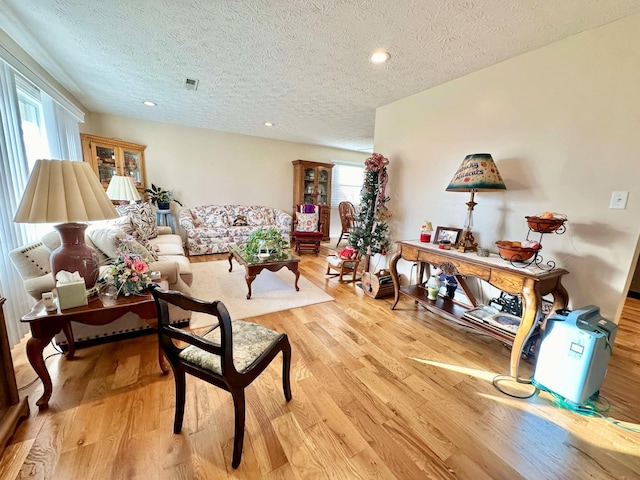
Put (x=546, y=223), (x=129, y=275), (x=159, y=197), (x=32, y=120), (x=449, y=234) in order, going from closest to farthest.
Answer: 1. (x=129, y=275)
2. (x=546, y=223)
3. (x=449, y=234)
4. (x=32, y=120)
5. (x=159, y=197)

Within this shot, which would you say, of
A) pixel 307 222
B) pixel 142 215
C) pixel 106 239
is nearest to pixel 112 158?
pixel 142 215

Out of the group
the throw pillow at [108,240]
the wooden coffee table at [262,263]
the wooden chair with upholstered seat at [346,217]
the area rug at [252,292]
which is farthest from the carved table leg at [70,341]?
the wooden chair with upholstered seat at [346,217]

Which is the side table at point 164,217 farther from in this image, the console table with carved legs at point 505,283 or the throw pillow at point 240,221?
the console table with carved legs at point 505,283

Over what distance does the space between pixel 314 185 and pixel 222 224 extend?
234 centimetres

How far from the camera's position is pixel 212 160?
5199 mm

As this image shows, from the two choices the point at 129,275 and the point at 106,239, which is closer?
the point at 129,275

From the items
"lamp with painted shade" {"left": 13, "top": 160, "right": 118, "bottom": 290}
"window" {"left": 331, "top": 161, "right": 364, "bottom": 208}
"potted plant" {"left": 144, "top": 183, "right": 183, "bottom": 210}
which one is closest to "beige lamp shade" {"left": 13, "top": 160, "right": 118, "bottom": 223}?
"lamp with painted shade" {"left": 13, "top": 160, "right": 118, "bottom": 290}

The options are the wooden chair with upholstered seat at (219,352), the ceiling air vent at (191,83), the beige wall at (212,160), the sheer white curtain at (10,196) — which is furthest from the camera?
the beige wall at (212,160)

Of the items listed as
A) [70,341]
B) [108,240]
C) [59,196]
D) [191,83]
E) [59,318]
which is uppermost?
[191,83]

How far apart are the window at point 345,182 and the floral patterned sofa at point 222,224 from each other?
173 cm

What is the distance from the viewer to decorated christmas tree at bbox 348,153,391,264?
10.7 feet

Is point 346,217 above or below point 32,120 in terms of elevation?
below

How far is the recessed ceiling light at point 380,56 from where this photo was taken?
208 cm

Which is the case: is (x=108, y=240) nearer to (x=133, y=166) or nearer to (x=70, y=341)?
(x=70, y=341)
